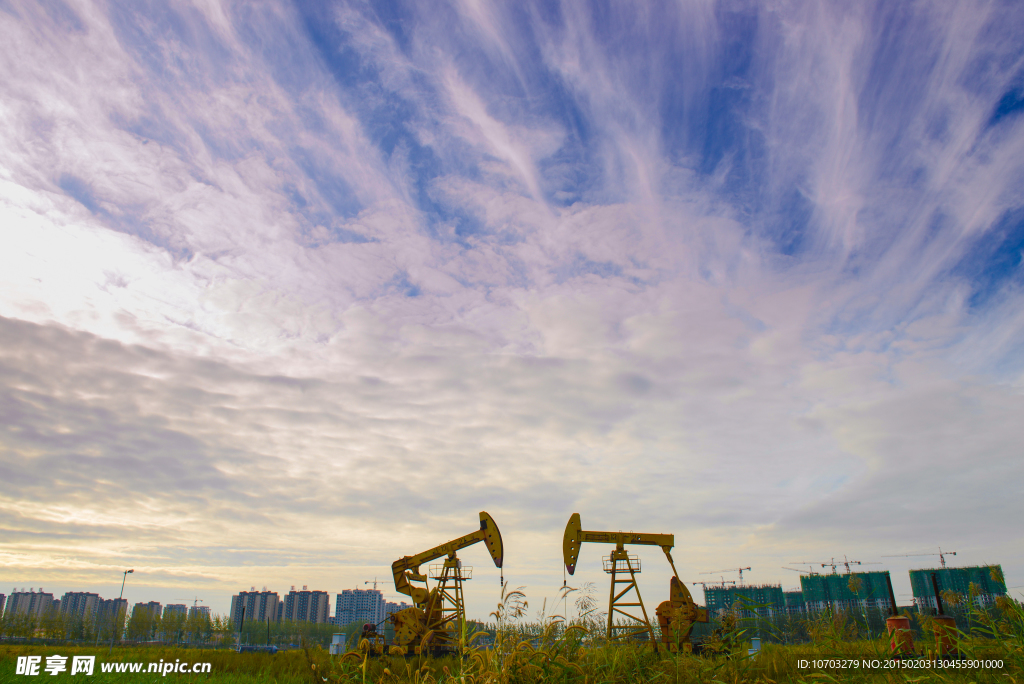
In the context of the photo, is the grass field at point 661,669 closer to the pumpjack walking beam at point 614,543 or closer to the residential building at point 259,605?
the pumpjack walking beam at point 614,543

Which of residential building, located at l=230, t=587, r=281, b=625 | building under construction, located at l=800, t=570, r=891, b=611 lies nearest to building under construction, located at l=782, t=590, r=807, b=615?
building under construction, located at l=800, t=570, r=891, b=611

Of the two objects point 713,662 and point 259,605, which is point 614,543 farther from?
point 259,605

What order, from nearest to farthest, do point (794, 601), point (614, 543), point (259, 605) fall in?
point (614, 543) → point (794, 601) → point (259, 605)

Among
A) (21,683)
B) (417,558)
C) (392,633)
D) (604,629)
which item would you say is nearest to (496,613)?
(604,629)

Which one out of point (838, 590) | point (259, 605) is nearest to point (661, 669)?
point (838, 590)

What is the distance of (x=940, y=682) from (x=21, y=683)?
17.8 metres

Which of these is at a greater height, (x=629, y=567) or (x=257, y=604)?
(x=629, y=567)

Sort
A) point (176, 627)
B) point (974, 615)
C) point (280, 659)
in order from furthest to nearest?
point (176, 627) → point (280, 659) → point (974, 615)

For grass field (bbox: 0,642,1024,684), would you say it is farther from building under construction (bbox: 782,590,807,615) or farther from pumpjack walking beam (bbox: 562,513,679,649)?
building under construction (bbox: 782,590,807,615)

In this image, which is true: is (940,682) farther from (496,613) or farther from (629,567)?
(629,567)

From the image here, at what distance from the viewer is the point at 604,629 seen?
10.7 metres

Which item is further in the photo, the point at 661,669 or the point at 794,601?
the point at 794,601

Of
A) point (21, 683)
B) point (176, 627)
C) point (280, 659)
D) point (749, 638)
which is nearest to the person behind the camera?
point (749, 638)

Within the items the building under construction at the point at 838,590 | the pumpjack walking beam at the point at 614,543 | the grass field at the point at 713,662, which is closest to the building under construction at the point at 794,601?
the building under construction at the point at 838,590
